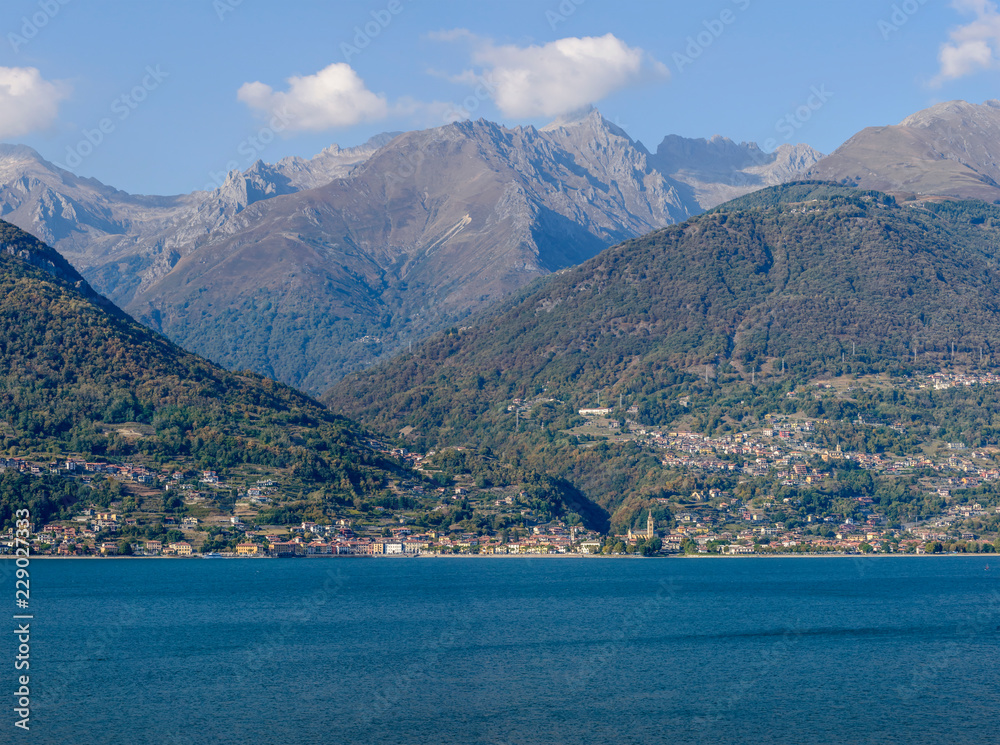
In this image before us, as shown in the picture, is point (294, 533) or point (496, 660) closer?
point (496, 660)

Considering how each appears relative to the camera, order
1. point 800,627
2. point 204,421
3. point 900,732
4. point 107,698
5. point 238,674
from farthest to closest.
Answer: point 204,421, point 800,627, point 238,674, point 107,698, point 900,732

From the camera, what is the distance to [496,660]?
89.1 meters

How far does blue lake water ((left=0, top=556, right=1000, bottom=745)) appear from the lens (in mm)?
69062

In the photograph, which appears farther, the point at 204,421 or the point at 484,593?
the point at 204,421

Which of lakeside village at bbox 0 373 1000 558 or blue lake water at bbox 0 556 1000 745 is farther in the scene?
lakeside village at bbox 0 373 1000 558

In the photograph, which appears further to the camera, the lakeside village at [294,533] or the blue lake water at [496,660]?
the lakeside village at [294,533]

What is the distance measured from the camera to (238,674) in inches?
3255

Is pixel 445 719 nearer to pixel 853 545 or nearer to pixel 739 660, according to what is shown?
pixel 739 660

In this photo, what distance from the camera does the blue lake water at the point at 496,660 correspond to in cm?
6906

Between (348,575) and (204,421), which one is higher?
(204,421)

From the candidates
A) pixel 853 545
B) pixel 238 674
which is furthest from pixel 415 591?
pixel 853 545

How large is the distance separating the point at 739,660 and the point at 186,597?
191 feet

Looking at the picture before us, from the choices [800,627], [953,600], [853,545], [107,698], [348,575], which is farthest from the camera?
[853,545]

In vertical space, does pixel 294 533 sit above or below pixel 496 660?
above
